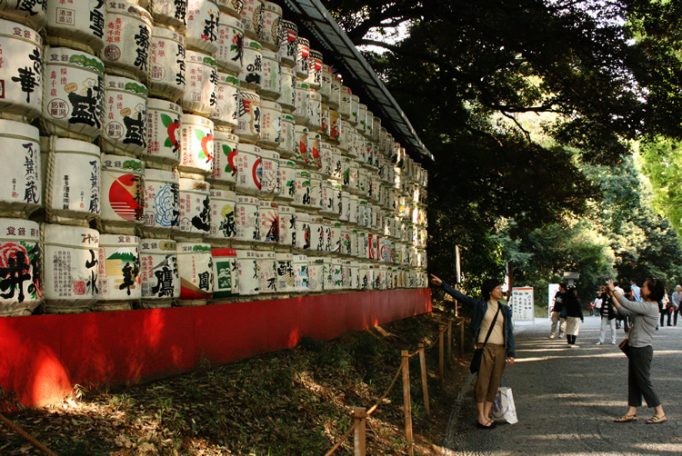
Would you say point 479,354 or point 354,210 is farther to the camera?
point 354,210

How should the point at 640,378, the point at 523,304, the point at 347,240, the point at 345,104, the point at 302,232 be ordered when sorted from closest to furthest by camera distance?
1. the point at 640,378
2. the point at 302,232
3. the point at 347,240
4. the point at 345,104
5. the point at 523,304

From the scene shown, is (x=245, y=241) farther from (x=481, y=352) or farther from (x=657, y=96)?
(x=657, y=96)

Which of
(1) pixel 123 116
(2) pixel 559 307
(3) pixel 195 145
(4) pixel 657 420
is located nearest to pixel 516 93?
(2) pixel 559 307

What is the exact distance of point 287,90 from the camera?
10.2m

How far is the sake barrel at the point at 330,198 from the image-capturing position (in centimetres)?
1204

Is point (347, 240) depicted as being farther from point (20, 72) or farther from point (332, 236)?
point (20, 72)

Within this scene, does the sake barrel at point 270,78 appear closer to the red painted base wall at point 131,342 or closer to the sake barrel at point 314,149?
the sake barrel at point 314,149

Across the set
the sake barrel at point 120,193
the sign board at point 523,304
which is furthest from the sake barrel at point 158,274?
the sign board at point 523,304

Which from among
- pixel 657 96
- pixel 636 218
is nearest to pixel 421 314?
pixel 657 96

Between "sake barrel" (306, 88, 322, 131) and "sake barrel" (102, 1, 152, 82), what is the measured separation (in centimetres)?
467

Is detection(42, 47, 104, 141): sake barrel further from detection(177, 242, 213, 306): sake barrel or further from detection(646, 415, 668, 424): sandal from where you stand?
detection(646, 415, 668, 424): sandal

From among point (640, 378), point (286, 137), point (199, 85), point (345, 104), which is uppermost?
point (345, 104)

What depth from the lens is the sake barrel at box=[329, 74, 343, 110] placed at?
12906 mm

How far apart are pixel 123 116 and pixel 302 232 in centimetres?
495
